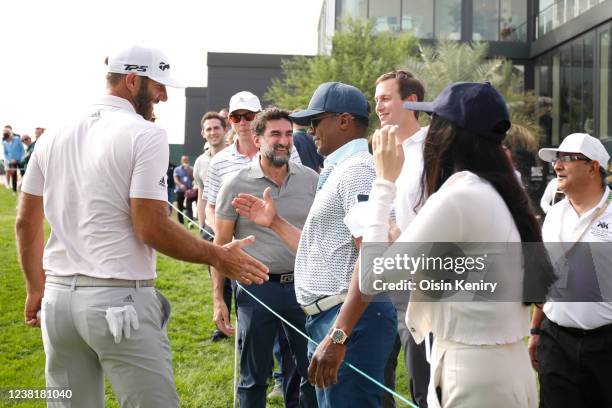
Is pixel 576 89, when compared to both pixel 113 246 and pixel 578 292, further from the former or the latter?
pixel 113 246

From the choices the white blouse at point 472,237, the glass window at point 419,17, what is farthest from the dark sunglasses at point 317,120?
the glass window at point 419,17

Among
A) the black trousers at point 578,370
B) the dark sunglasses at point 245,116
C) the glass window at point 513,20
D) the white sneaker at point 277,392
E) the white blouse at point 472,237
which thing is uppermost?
the glass window at point 513,20

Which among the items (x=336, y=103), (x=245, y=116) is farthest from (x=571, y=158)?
(x=245, y=116)

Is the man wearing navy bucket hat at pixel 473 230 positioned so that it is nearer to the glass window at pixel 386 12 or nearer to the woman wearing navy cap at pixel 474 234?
the woman wearing navy cap at pixel 474 234

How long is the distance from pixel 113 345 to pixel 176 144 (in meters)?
39.7

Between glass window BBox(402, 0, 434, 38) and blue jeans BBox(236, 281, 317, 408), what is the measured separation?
104 ft

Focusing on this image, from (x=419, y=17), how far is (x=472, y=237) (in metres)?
34.3

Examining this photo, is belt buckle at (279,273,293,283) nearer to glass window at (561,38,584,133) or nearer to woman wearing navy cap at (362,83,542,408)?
woman wearing navy cap at (362,83,542,408)

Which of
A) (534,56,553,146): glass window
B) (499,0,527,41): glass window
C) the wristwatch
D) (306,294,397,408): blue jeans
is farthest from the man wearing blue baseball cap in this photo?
(499,0,527,41): glass window

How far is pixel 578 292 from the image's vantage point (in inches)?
172

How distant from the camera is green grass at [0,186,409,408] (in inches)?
249

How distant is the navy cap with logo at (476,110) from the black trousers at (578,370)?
2120mm

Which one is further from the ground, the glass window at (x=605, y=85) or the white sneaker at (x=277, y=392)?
the glass window at (x=605, y=85)

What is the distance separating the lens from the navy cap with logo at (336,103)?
12.5 ft
